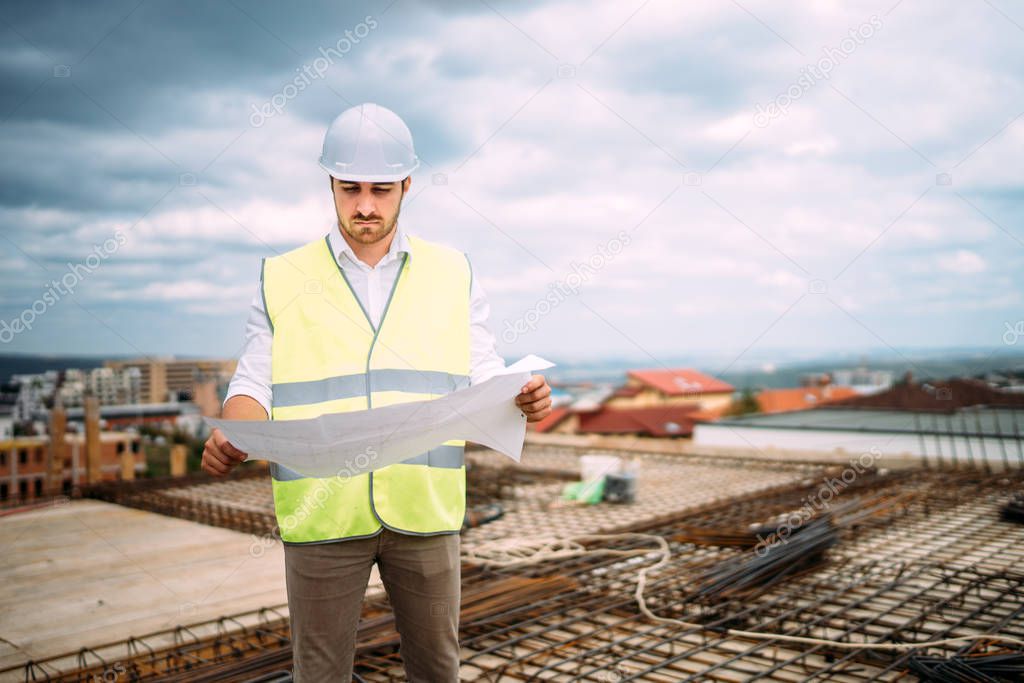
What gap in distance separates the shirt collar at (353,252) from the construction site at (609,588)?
5.80 ft

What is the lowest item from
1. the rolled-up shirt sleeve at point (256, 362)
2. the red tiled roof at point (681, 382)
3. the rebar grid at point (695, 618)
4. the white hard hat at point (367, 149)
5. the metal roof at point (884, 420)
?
the rebar grid at point (695, 618)

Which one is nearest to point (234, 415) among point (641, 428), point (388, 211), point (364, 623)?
point (388, 211)

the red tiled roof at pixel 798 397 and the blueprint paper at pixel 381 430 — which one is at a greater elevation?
the red tiled roof at pixel 798 397

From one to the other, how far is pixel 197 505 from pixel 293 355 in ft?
19.3

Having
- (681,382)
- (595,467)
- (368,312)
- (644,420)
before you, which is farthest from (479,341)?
(681,382)

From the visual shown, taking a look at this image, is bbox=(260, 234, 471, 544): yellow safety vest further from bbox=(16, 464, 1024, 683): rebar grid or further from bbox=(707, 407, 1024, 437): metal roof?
bbox=(707, 407, 1024, 437): metal roof

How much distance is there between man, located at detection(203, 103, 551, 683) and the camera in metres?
1.79

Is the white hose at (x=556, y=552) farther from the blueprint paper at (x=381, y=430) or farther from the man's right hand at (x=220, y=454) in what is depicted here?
the man's right hand at (x=220, y=454)

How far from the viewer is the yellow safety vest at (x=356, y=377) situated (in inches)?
70.5

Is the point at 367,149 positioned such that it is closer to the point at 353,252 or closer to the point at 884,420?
the point at 353,252

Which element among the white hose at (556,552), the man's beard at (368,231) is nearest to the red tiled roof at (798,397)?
the white hose at (556,552)

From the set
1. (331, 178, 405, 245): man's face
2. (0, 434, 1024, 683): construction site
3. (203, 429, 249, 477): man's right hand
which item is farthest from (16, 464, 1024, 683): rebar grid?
(331, 178, 405, 245): man's face

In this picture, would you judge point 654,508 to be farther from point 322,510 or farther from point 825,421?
point 825,421

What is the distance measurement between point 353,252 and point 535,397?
0.57m
